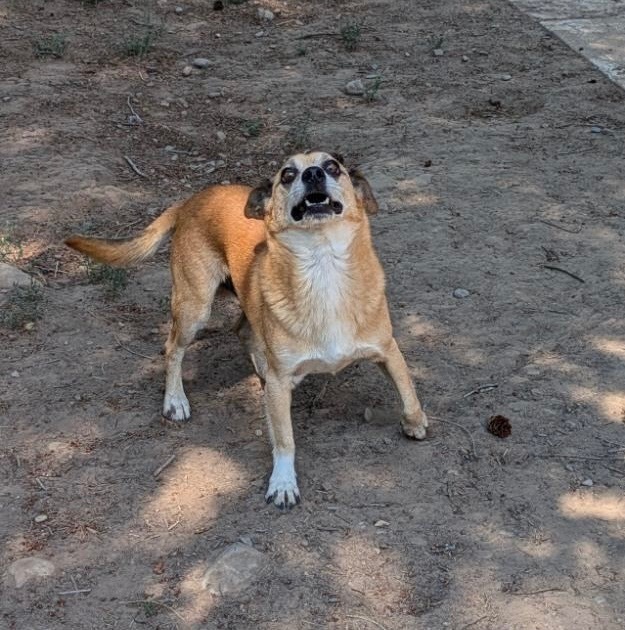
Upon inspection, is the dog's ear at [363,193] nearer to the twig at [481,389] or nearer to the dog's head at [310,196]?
the dog's head at [310,196]

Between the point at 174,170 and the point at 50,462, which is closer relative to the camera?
the point at 50,462

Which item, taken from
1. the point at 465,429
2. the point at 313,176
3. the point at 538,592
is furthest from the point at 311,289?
the point at 538,592

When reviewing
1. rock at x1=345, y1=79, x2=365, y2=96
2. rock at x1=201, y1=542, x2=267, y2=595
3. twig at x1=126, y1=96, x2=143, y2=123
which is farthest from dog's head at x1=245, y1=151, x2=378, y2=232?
rock at x1=345, y1=79, x2=365, y2=96

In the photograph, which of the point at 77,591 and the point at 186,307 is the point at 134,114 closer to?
the point at 186,307

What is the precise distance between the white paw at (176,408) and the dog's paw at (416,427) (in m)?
0.99

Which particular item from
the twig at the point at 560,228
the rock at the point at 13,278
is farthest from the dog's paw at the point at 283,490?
the twig at the point at 560,228

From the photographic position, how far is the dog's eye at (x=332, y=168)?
3746 millimetres

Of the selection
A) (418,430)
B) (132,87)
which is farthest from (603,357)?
(132,87)

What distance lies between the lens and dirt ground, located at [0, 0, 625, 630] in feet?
11.1

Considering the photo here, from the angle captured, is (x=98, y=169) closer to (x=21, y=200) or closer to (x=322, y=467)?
(x=21, y=200)

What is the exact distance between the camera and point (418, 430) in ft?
13.2

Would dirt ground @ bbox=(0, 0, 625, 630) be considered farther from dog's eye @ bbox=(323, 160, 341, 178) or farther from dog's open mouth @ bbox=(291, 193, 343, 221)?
dog's eye @ bbox=(323, 160, 341, 178)

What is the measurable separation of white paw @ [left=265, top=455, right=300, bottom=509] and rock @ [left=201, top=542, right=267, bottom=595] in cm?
28

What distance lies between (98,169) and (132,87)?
1.48 m
